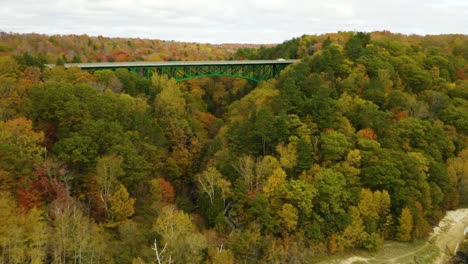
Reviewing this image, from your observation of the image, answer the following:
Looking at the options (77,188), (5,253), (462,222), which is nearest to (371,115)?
(462,222)

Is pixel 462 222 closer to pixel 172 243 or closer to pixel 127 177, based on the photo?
pixel 172 243

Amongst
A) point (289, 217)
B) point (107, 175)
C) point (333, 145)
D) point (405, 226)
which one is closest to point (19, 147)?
point (107, 175)

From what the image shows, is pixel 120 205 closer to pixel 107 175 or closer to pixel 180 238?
pixel 107 175

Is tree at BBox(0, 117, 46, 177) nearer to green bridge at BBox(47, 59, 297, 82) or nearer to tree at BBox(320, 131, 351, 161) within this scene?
green bridge at BBox(47, 59, 297, 82)

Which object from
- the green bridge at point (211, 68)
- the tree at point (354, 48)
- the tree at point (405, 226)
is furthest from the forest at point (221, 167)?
the tree at point (354, 48)

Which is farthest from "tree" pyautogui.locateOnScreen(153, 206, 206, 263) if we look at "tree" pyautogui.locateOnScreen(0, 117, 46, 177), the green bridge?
the green bridge

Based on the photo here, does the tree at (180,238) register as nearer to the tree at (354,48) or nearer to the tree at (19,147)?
the tree at (19,147)
